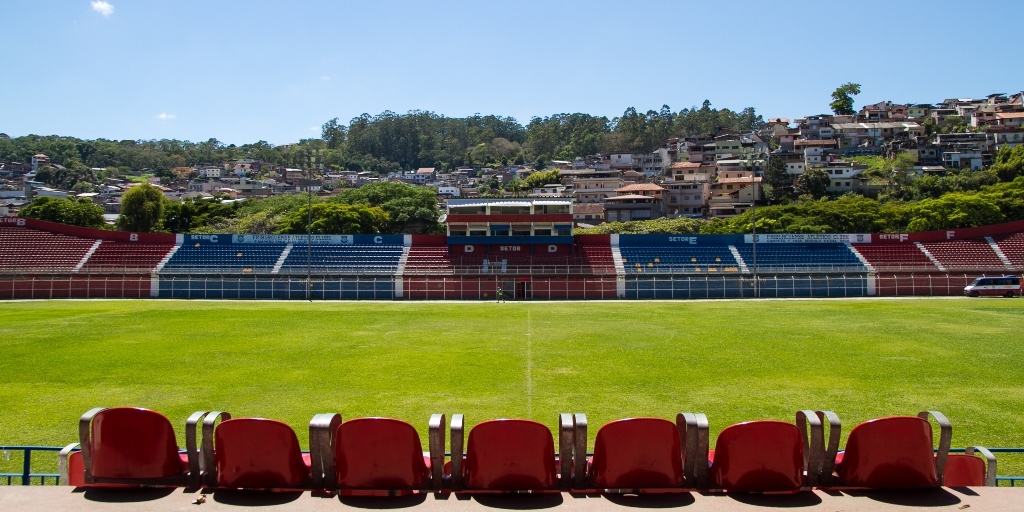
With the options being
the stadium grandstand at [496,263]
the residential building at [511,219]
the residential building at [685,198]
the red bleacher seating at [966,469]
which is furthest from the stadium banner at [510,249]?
the residential building at [685,198]

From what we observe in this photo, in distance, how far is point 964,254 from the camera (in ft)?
186

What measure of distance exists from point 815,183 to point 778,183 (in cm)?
718

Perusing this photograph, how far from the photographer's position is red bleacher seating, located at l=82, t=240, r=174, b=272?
52719 mm

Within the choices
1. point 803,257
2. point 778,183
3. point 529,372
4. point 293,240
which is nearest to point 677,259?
point 803,257

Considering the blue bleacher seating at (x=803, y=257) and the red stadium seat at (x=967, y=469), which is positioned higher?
the blue bleacher seating at (x=803, y=257)

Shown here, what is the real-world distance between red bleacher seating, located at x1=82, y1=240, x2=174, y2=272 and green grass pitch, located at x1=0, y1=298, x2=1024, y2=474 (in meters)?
19.2

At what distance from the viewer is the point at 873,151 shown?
15112cm

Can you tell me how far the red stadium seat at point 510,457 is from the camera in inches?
253

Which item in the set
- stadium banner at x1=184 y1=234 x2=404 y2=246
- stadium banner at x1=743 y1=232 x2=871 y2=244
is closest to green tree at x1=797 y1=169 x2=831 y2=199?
stadium banner at x1=743 y1=232 x2=871 y2=244

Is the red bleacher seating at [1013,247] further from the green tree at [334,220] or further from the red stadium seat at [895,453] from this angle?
the green tree at [334,220]

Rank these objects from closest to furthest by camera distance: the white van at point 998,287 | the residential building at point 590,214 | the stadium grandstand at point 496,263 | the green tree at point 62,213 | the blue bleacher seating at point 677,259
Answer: the white van at point 998,287
the stadium grandstand at point 496,263
the blue bleacher seating at point 677,259
the green tree at point 62,213
the residential building at point 590,214

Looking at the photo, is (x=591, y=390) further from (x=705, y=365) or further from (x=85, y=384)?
(x=85, y=384)

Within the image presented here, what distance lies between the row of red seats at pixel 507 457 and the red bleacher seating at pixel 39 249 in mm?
53069

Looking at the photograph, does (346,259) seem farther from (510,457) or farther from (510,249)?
(510,457)
